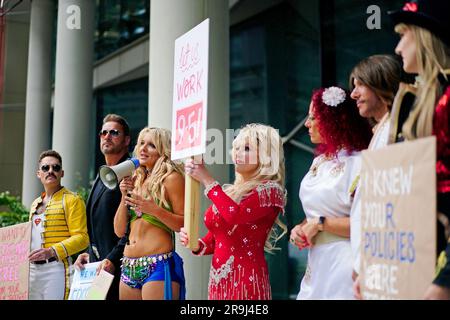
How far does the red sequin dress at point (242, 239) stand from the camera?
396 centimetres

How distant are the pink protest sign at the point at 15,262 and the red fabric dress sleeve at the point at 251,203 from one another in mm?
1785

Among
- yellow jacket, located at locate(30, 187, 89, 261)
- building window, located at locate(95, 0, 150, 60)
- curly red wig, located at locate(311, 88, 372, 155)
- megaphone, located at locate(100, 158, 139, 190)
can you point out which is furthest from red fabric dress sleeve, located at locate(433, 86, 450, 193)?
building window, located at locate(95, 0, 150, 60)

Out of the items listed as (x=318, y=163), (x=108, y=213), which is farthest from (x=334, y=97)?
(x=108, y=213)

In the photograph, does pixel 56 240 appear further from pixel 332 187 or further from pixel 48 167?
pixel 332 187

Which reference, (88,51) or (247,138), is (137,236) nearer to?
(247,138)

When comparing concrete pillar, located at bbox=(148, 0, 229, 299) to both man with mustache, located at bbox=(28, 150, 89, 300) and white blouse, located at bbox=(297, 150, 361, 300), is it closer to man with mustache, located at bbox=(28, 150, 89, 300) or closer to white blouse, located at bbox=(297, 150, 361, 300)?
man with mustache, located at bbox=(28, 150, 89, 300)

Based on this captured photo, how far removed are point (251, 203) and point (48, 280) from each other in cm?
205

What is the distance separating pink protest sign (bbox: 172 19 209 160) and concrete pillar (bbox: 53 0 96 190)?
790 cm

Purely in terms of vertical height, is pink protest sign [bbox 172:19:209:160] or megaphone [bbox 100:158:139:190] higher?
pink protest sign [bbox 172:19:209:160]

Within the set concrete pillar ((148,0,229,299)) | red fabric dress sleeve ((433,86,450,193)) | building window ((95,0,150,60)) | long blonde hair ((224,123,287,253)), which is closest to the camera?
red fabric dress sleeve ((433,86,450,193))

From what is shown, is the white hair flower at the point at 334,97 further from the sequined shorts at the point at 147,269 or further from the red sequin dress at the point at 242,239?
the sequined shorts at the point at 147,269

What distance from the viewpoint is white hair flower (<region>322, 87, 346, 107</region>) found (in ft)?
12.2

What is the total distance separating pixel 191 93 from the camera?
391cm

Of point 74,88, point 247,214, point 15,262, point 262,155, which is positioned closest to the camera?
point 247,214
